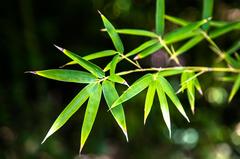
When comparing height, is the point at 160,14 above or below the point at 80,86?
above

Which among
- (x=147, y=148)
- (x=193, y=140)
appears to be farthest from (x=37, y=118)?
(x=193, y=140)

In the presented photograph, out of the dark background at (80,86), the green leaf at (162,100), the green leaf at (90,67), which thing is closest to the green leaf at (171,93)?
the green leaf at (162,100)

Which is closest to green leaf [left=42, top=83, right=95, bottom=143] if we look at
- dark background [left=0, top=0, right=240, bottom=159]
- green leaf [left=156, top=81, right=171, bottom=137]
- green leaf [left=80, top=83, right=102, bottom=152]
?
green leaf [left=80, top=83, right=102, bottom=152]

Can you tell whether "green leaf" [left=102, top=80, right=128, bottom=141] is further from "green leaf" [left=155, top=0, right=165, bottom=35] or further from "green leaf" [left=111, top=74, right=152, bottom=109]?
"green leaf" [left=155, top=0, right=165, bottom=35]

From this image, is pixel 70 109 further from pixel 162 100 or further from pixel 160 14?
pixel 160 14

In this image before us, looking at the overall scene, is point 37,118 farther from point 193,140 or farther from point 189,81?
point 189,81

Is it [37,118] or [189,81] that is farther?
[37,118]

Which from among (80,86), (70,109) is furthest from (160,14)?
(80,86)
